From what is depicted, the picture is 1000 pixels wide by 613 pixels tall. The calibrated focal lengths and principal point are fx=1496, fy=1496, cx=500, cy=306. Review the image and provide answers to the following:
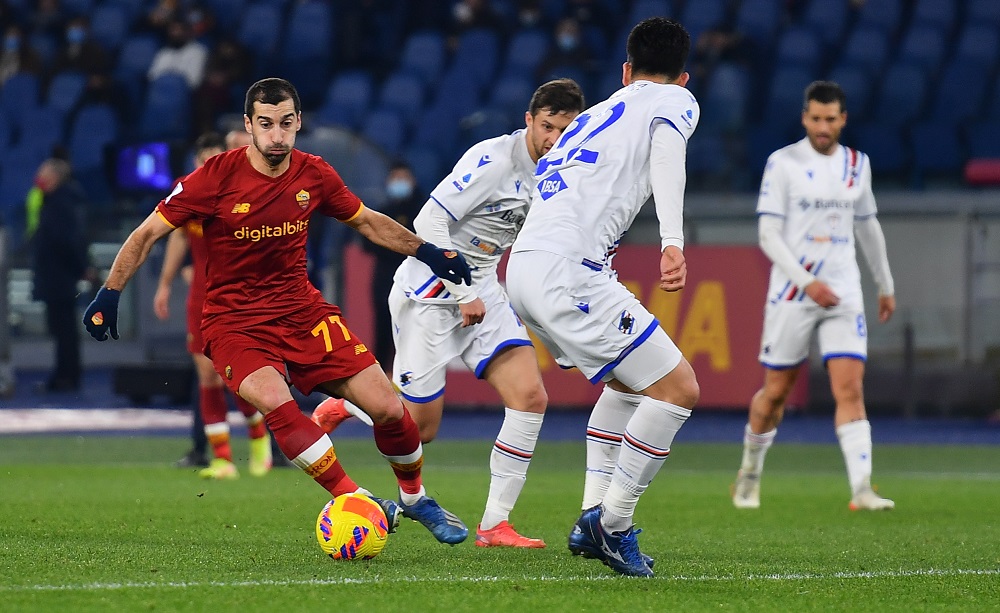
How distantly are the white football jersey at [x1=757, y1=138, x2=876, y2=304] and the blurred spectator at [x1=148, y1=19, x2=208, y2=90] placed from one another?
12906 millimetres

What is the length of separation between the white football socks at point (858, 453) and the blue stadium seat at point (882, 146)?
8.96m

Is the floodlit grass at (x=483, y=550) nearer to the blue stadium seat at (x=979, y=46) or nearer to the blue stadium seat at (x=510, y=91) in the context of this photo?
the blue stadium seat at (x=510, y=91)

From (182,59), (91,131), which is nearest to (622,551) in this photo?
(91,131)

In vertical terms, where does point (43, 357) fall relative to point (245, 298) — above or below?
below

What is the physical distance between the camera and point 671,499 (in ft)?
30.2

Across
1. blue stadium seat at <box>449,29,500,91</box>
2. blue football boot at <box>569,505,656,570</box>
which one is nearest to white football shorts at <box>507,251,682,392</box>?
blue football boot at <box>569,505,656,570</box>

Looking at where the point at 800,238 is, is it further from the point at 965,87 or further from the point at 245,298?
the point at 965,87

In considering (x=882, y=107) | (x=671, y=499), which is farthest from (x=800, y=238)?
(x=882, y=107)

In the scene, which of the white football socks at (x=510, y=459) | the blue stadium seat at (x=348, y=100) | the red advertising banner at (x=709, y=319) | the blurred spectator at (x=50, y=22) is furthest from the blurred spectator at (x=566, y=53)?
the white football socks at (x=510, y=459)

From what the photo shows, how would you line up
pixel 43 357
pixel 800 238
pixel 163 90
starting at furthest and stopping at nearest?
pixel 163 90 < pixel 43 357 < pixel 800 238

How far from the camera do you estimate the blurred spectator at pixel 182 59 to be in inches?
813

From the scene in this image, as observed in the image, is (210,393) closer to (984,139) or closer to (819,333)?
(819,333)

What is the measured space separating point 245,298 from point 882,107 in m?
13.6

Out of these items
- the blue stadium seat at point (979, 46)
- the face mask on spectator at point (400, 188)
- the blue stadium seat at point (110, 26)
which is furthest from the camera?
the blue stadium seat at point (110, 26)
